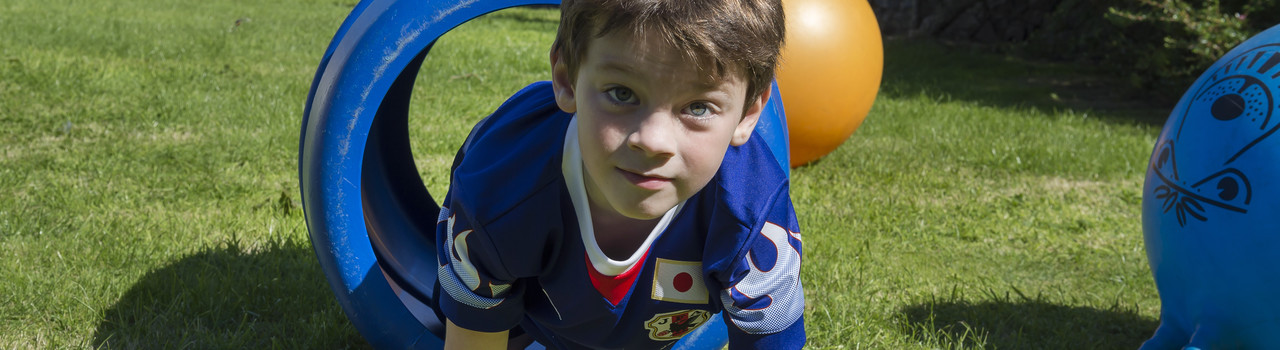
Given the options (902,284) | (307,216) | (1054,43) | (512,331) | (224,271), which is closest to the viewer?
(307,216)

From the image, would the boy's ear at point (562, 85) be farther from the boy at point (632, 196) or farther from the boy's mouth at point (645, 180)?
the boy's mouth at point (645, 180)

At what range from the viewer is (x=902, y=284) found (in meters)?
3.45

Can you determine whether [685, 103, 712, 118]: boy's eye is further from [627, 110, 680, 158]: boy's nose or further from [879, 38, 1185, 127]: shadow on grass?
[879, 38, 1185, 127]: shadow on grass

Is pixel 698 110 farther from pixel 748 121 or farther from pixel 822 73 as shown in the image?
pixel 822 73

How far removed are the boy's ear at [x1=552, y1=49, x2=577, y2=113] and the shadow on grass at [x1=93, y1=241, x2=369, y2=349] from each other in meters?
1.34

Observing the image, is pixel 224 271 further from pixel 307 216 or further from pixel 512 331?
pixel 512 331

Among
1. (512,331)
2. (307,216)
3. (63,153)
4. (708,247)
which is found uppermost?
(708,247)

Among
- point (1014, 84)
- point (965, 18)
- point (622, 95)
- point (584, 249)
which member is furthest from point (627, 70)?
point (965, 18)

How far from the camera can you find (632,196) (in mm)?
1667

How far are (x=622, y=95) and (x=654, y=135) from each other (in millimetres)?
86

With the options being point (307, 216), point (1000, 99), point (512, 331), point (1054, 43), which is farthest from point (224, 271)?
point (1054, 43)

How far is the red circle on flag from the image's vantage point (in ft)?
6.61

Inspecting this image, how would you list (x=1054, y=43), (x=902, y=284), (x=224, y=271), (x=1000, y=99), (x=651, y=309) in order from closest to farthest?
1. (x=651, y=309)
2. (x=224, y=271)
3. (x=902, y=284)
4. (x=1000, y=99)
5. (x=1054, y=43)

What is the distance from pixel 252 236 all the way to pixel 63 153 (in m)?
1.50
